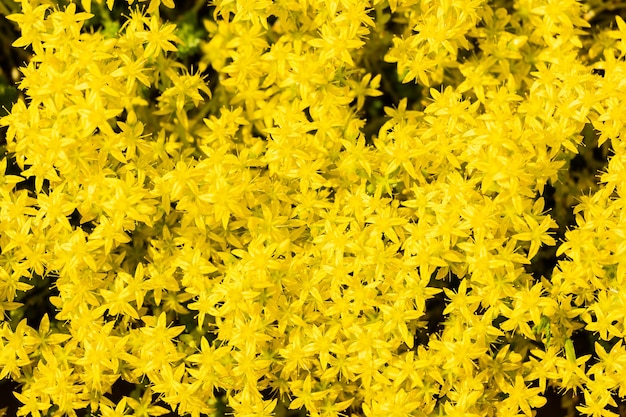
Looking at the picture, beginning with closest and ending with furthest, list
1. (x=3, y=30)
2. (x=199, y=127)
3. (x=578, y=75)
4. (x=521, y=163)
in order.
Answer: (x=521, y=163) → (x=578, y=75) → (x=199, y=127) → (x=3, y=30)

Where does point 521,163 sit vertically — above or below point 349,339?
above

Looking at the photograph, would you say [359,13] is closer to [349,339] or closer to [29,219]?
[349,339]

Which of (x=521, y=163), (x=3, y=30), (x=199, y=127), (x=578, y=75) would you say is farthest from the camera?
(x=3, y=30)

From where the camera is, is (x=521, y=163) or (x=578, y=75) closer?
(x=521, y=163)

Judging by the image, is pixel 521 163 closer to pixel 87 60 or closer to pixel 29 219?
pixel 87 60

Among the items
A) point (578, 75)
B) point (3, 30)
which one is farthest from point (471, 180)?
point (3, 30)

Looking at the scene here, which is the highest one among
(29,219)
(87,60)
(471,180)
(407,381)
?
(87,60)
